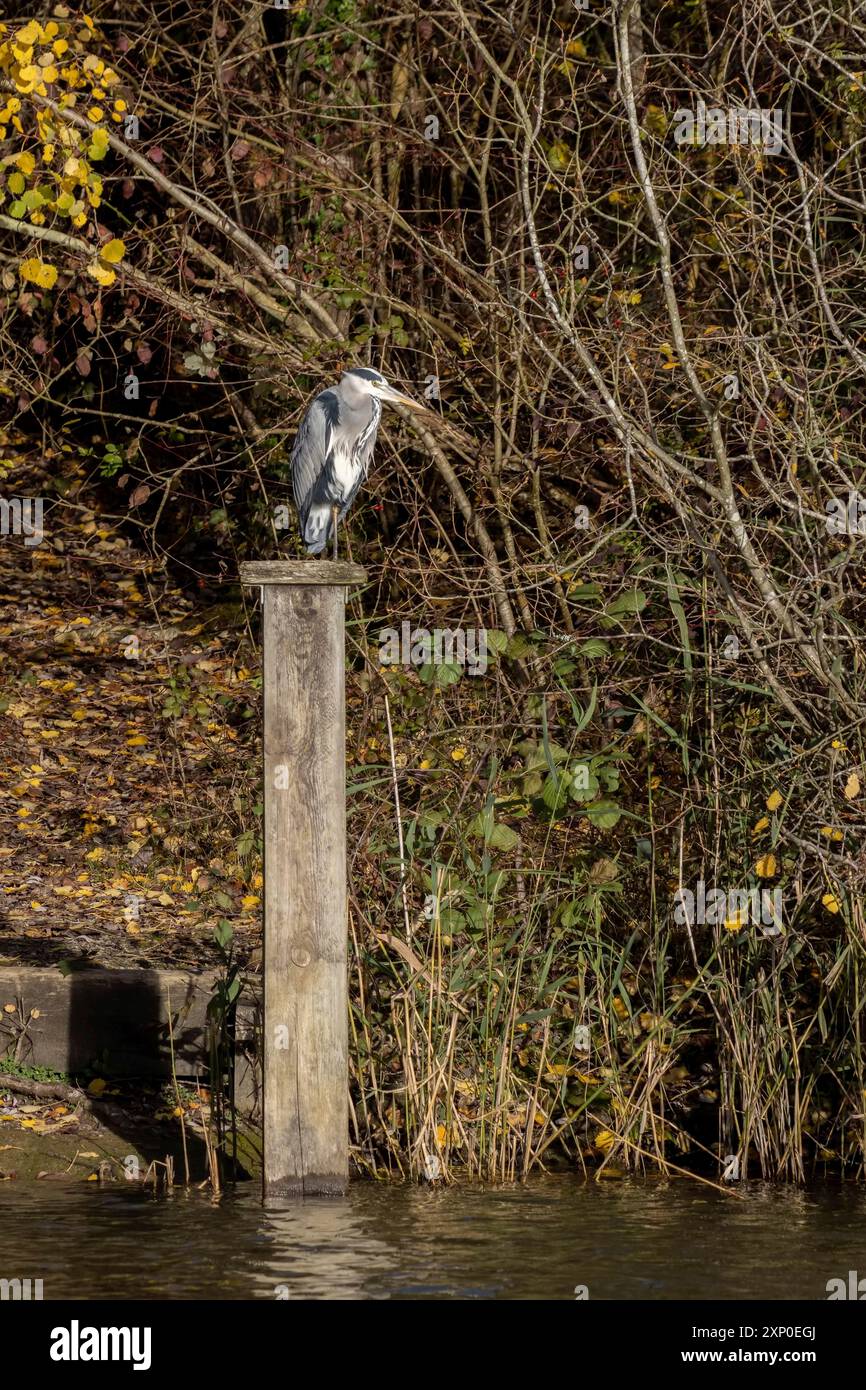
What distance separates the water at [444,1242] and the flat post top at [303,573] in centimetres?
174

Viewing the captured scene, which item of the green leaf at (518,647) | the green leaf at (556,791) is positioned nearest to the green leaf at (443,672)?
the green leaf at (518,647)

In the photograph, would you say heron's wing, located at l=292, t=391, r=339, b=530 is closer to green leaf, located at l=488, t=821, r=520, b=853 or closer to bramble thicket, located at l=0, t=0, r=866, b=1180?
bramble thicket, located at l=0, t=0, r=866, b=1180

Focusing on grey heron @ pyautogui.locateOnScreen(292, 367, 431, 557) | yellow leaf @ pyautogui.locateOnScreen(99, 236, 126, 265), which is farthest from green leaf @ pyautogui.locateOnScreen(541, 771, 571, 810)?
yellow leaf @ pyautogui.locateOnScreen(99, 236, 126, 265)

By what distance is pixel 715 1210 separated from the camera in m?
5.28

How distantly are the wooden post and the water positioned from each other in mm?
197

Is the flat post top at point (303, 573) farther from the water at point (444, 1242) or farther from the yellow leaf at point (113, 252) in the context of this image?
the yellow leaf at point (113, 252)

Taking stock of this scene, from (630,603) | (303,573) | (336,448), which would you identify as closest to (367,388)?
(336,448)

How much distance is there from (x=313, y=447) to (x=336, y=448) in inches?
3.6

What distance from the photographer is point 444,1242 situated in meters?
4.82

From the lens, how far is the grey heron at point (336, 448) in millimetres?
5453
